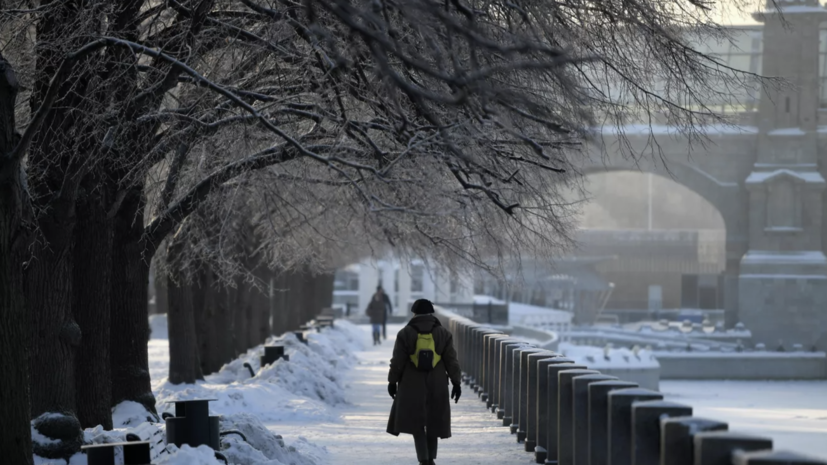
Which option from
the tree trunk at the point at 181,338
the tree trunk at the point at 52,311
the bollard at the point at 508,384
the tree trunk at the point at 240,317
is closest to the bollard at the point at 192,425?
the tree trunk at the point at 52,311

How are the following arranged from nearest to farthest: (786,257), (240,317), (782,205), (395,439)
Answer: (395,439) → (240,317) → (786,257) → (782,205)

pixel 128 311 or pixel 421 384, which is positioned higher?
pixel 128 311

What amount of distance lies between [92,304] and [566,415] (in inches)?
206

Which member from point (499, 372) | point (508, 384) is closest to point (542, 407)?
point (508, 384)

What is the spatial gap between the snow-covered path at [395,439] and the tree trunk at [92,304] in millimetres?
2399

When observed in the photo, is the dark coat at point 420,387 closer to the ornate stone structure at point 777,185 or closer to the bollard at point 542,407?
the bollard at point 542,407

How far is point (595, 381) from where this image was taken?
9.47 metres

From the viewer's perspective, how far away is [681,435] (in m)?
7.13

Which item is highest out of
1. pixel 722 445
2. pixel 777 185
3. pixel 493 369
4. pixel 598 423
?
pixel 777 185

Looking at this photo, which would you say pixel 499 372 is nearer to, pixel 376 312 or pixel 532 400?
pixel 532 400

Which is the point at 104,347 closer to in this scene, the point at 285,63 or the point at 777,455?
the point at 285,63

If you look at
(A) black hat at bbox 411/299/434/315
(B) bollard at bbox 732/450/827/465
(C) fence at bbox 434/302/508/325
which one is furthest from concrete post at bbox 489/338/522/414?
(C) fence at bbox 434/302/508/325

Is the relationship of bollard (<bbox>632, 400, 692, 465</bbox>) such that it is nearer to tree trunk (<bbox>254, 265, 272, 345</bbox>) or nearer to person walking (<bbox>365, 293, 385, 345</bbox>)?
tree trunk (<bbox>254, 265, 272, 345</bbox>)

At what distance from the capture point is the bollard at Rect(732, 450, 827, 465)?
5.70 metres
